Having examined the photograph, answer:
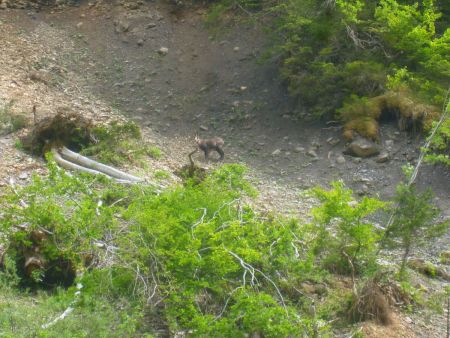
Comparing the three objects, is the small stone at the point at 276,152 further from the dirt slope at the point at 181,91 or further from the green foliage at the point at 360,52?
the green foliage at the point at 360,52

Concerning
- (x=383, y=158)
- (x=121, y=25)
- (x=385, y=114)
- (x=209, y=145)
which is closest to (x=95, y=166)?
(x=209, y=145)

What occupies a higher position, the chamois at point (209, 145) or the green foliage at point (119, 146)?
the green foliage at point (119, 146)

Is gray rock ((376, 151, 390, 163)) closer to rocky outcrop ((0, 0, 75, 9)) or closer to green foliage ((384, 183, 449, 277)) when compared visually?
green foliage ((384, 183, 449, 277))

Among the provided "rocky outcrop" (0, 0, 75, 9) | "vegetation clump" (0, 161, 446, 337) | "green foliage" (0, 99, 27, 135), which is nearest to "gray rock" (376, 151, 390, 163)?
"vegetation clump" (0, 161, 446, 337)

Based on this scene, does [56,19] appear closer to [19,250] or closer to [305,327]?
[19,250]

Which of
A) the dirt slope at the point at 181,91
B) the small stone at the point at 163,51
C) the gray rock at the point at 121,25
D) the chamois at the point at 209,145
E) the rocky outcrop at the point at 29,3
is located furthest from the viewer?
the rocky outcrop at the point at 29,3

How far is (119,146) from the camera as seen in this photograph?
40.4 ft

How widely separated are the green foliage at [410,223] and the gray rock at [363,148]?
12.7 ft

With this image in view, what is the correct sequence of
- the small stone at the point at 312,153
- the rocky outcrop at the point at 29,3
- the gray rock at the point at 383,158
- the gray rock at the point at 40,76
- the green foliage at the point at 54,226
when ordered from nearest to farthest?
the green foliage at the point at 54,226
the gray rock at the point at 383,158
the small stone at the point at 312,153
the gray rock at the point at 40,76
the rocky outcrop at the point at 29,3

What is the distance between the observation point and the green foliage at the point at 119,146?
11882mm

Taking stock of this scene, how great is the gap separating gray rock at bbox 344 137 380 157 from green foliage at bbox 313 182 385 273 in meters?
4.09

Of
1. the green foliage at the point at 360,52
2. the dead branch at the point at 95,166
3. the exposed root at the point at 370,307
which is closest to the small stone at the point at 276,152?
the green foliage at the point at 360,52

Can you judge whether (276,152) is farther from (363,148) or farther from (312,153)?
(363,148)

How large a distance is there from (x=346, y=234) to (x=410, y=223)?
0.75 metres
